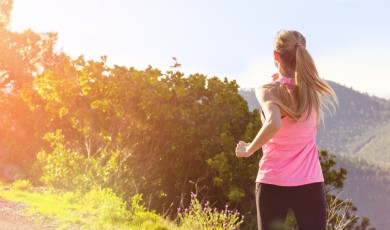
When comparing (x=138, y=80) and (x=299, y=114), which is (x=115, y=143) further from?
(x=299, y=114)

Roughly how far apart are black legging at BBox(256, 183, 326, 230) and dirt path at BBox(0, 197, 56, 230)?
165 inches

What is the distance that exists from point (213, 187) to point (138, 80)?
4.07 m

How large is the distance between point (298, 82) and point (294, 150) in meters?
0.39

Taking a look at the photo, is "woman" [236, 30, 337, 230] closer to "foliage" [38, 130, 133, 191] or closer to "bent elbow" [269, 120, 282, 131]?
"bent elbow" [269, 120, 282, 131]

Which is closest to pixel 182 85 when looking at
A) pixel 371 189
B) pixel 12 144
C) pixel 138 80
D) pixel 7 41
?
pixel 138 80

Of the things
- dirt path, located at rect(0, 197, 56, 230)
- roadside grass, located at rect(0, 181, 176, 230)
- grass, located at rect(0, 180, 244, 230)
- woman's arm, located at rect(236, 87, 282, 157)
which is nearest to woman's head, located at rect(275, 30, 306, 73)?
woman's arm, located at rect(236, 87, 282, 157)

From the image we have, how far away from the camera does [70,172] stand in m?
10.8

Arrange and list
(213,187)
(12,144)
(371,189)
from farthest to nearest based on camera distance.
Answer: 1. (371,189)
2. (12,144)
3. (213,187)

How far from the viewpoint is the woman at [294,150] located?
2613mm

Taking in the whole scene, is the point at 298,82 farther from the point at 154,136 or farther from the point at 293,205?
the point at 154,136

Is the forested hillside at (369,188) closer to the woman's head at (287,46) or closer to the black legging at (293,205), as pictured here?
the black legging at (293,205)

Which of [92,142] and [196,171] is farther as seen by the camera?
[196,171]

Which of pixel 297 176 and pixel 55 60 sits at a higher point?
pixel 55 60

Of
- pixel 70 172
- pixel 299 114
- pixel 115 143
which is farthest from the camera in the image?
pixel 115 143
